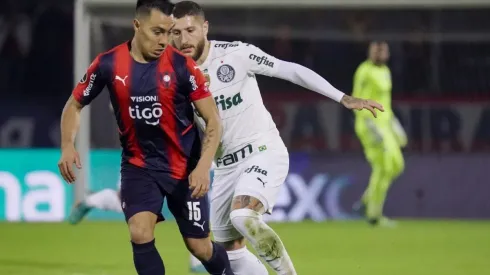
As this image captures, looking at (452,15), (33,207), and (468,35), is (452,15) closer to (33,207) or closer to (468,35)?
(468,35)

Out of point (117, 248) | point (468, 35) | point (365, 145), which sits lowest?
point (117, 248)

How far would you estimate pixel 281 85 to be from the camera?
15859 mm

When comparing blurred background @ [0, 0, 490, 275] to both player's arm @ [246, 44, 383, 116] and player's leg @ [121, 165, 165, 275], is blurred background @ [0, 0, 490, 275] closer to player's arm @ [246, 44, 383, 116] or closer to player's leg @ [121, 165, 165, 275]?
player's arm @ [246, 44, 383, 116]

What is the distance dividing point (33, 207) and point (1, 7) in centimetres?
503

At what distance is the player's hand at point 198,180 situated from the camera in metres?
6.46

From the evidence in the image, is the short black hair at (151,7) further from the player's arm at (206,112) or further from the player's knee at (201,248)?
the player's knee at (201,248)

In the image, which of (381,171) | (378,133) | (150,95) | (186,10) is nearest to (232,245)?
(150,95)

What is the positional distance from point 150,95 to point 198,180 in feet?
2.00

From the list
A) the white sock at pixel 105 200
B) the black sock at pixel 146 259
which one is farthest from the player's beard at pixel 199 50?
the white sock at pixel 105 200

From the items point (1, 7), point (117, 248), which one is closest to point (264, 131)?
point (117, 248)

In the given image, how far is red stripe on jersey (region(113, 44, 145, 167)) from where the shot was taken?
6.75 metres

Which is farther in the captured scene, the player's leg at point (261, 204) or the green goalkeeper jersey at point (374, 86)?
the green goalkeeper jersey at point (374, 86)

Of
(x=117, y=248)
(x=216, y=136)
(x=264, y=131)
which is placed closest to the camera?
(x=216, y=136)

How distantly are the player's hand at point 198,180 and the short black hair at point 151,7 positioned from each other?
0.94 m
